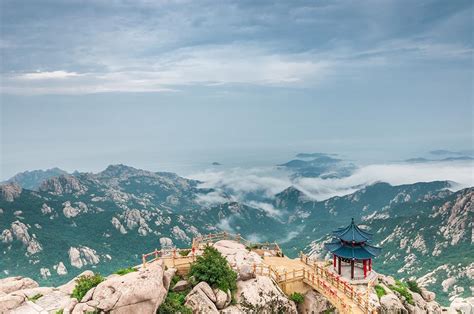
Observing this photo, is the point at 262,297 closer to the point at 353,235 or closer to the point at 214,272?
the point at 214,272

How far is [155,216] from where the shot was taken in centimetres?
19425

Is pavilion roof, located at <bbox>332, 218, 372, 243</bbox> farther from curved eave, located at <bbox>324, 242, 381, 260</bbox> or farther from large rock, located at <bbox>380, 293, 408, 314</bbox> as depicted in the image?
large rock, located at <bbox>380, 293, 408, 314</bbox>

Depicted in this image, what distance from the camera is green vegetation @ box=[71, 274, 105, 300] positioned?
3444cm

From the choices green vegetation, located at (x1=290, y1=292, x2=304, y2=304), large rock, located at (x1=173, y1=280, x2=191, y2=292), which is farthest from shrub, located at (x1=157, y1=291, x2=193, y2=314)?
green vegetation, located at (x1=290, y1=292, x2=304, y2=304)

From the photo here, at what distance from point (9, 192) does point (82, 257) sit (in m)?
64.0

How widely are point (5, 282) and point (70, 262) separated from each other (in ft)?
342

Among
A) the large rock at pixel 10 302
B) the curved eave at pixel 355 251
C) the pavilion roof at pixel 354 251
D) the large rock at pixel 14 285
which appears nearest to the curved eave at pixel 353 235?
the pavilion roof at pixel 354 251

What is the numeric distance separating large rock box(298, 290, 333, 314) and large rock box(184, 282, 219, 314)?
10.8m

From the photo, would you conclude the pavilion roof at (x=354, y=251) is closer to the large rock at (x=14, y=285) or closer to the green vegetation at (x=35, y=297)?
the green vegetation at (x=35, y=297)

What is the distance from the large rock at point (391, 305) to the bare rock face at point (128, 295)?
22.0 metres

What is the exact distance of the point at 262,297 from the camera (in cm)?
3816

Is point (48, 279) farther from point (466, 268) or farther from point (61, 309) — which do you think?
point (466, 268)

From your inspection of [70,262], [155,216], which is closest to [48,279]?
[70,262]

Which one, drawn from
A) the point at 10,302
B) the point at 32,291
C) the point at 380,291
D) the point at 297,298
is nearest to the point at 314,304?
the point at 297,298
